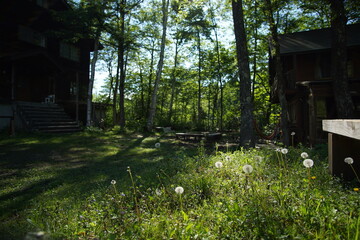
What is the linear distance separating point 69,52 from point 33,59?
19.5ft

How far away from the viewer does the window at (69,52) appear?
2130 centimetres

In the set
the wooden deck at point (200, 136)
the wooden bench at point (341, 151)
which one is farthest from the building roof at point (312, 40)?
the wooden bench at point (341, 151)

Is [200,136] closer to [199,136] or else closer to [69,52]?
[199,136]

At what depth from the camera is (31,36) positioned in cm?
1839

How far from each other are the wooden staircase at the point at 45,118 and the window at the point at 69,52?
6860 mm

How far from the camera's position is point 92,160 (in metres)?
7.43

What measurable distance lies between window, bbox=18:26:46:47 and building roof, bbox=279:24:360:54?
19.0 metres

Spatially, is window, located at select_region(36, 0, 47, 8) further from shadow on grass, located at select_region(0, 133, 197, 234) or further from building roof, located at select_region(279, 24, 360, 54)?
building roof, located at select_region(279, 24, 360, 54)

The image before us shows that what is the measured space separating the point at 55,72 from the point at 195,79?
15.6 m

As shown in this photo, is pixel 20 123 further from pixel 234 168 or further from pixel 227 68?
pixel 227 68

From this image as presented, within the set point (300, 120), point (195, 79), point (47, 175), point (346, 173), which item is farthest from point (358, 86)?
point (195, 79)

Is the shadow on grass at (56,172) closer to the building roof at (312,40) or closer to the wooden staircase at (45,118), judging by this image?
the wooden staircase at (45,118)

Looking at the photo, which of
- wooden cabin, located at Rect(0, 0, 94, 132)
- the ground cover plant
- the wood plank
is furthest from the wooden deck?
the wood plank

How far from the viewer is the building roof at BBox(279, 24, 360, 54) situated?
516 inches
